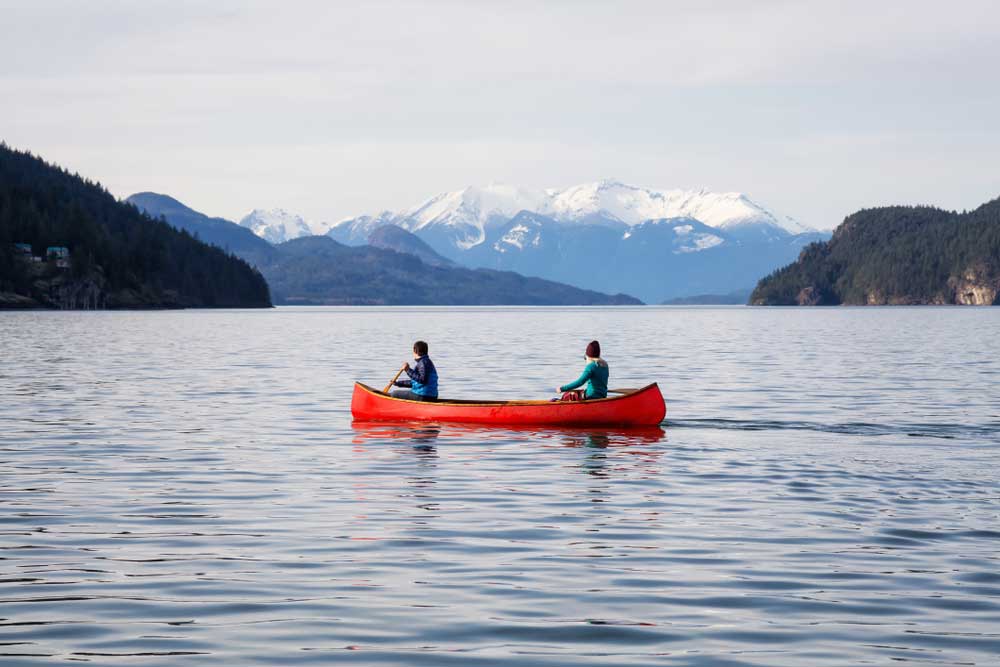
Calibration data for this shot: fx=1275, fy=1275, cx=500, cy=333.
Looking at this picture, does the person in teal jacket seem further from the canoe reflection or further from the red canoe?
the canoe reflection

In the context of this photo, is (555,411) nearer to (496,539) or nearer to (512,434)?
(512,434)

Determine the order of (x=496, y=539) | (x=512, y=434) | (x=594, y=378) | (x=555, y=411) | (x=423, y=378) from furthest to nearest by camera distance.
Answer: (x=423, y=378) < (x=594, y=378) < (x=555, y=411) < (x=512, y=434) < (x=496, y=539)

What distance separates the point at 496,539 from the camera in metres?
19.0

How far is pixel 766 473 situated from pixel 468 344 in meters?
82.7

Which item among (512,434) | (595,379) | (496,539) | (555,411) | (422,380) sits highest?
(595,379)

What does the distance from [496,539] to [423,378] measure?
58.4 feet

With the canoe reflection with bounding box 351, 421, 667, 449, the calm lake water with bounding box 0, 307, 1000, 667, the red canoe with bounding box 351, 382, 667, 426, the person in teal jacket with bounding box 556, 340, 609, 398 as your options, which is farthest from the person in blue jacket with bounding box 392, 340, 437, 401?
the person in teal jacket with bounding box 556, 340, 609, 398

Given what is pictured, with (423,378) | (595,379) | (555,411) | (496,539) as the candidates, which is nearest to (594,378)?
(595,379)

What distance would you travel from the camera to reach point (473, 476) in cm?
2639

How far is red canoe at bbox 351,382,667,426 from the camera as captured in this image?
114ft

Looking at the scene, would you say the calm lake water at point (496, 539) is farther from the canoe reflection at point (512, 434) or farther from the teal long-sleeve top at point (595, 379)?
the teal long-sleeve top at point (595, 379)

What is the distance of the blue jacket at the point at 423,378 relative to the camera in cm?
3650

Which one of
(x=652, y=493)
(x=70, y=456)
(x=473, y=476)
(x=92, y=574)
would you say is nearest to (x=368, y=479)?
(x=473, y=476)

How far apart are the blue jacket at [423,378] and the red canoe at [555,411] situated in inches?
25.9
